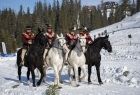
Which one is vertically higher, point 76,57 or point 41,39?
point 41,39

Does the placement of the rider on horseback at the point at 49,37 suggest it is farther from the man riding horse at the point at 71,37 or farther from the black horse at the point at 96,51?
the black horse at the point at 96,51

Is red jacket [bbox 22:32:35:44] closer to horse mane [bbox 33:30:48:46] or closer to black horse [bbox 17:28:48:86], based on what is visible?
black horse [bbox 17:28:48:86]

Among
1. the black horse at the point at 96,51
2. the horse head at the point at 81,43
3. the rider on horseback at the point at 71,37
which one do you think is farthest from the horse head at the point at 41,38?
the black horse at the point at 96,51

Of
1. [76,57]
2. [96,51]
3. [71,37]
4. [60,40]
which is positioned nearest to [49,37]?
[71,37]

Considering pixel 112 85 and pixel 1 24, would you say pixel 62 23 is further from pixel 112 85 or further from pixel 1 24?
pixel 112 85

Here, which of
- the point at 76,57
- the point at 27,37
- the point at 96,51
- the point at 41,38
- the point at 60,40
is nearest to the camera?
the point at 60,40

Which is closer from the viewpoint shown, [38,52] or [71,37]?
[38,52]

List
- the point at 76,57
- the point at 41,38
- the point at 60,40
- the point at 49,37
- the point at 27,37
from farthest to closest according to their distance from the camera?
1. the point at 27,37
2. the point at 49,37
3. the point at 76,57
4. the point at 41,38
5. the point at 60,40

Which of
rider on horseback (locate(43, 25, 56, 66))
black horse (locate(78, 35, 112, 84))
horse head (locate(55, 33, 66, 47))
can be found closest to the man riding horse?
rider on horseback (locate(43, 25, 56, 66))

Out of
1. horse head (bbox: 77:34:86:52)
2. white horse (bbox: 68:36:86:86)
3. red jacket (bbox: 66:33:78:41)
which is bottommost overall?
white horse (bbox: 68:36:86:86)

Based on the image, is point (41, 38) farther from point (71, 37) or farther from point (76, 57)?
point (76, 57)

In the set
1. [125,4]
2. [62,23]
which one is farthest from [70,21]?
[125,4]

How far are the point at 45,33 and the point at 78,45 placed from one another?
1.78 metres

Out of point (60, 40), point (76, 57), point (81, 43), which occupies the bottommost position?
point (76, 57)
